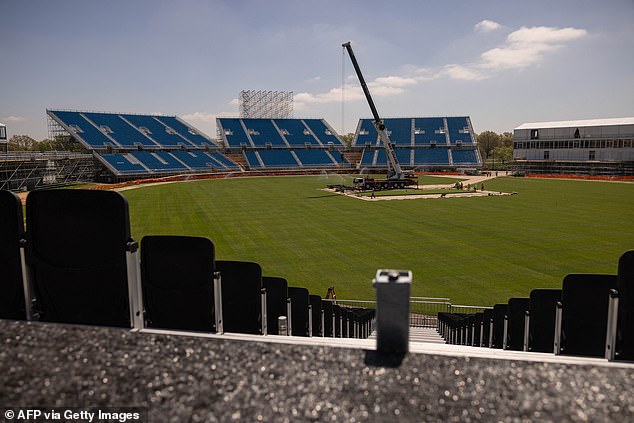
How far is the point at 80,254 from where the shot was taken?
156 inches

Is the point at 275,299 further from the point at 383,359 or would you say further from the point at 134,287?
the point at 383,359

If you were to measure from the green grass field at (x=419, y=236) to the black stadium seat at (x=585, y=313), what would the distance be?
25.5 feet

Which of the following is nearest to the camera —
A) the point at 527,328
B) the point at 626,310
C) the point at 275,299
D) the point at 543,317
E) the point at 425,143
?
the point at 626,310

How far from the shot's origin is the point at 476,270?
16.0 meters

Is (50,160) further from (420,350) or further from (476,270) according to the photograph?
(420,350)

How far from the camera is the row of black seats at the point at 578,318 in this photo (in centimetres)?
372

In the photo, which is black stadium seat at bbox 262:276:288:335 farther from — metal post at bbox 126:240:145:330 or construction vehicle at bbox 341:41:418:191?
construction vehicle at bbox 341:41:418:191

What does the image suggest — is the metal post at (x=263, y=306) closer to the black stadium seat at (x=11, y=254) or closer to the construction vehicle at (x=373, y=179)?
the black stadium seat at (x=11, y=254)

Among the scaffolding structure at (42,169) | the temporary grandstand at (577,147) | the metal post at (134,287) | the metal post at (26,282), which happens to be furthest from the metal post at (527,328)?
the temporary grandstand at (577,147)

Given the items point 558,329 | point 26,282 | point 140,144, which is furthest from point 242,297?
point 140,144

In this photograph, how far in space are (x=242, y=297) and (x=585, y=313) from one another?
4.15 m

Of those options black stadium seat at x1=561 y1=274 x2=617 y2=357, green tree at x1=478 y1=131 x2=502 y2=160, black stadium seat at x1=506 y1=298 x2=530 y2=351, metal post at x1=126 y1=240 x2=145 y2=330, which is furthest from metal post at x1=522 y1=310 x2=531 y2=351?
green tree at x1=478 y1=131 x2=502 y2=160

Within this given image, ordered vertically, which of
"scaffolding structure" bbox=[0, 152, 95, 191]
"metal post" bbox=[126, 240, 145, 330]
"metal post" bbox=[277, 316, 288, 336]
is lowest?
"metal post" bbox=[277, 316, 288, 336]

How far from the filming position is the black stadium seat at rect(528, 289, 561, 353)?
6.07m
